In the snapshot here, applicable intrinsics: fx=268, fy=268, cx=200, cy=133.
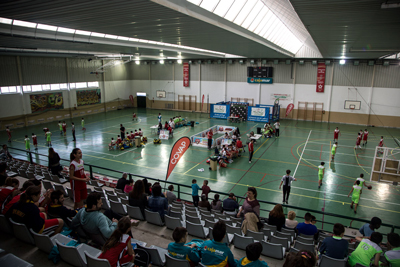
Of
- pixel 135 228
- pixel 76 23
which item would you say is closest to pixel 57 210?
pixel 135 228

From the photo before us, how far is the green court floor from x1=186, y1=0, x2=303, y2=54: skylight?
952 cm

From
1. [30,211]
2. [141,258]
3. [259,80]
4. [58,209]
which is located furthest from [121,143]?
[259,80]

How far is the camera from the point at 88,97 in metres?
42.7

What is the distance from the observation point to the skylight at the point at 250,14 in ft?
42.3

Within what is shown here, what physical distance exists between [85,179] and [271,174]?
13316 millimetres

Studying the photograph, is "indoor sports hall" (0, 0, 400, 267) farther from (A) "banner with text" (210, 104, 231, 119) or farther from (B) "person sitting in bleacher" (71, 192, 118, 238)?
(B) "person sitting in bleacher" (71, 192, 118, 238)

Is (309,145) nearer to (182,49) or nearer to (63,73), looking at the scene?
(182,49)

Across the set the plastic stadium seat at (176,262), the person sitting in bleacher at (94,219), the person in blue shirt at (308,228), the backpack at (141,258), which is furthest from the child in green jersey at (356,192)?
the person sitting in bleacher at (94,219)

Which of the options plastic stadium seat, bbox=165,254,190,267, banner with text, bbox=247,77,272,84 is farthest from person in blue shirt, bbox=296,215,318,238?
banner with text, bbox=247,77,272,84

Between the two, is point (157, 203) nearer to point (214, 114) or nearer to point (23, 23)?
point (23, 23)

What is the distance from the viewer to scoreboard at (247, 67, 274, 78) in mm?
39566

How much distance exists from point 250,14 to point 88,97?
110 ft

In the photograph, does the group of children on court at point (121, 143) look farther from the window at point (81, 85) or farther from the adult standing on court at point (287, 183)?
the window at point (81, 85)

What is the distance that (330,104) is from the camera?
121ft
